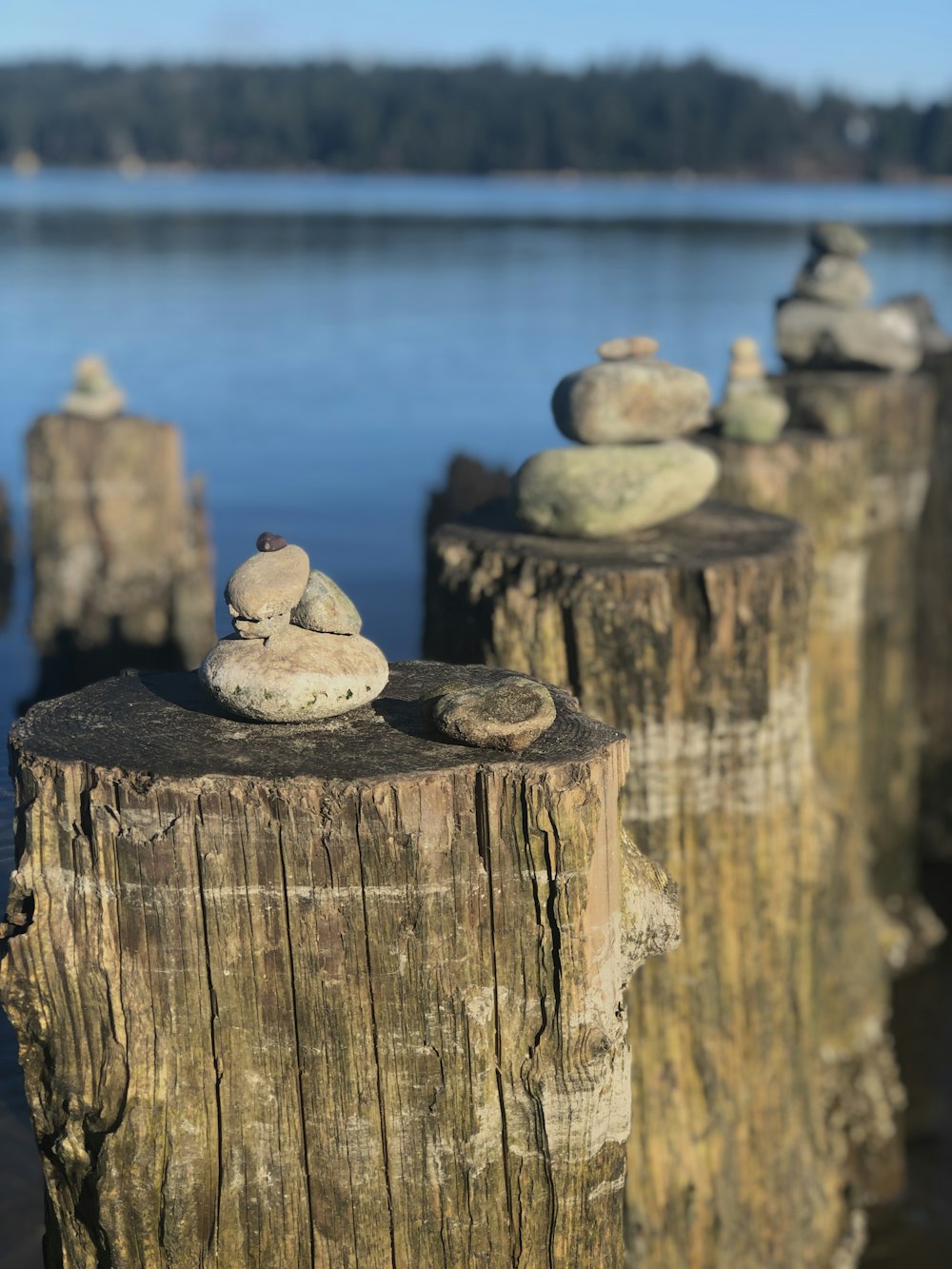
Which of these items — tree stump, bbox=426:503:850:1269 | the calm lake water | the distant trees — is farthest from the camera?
the distant trees

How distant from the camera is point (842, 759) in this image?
7.02 m

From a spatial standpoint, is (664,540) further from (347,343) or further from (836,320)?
(347,343)

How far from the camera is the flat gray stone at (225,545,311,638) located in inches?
130

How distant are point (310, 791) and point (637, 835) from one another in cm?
194

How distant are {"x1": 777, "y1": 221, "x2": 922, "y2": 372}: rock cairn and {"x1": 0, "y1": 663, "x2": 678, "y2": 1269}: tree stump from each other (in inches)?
217

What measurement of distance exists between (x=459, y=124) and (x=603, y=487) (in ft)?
382

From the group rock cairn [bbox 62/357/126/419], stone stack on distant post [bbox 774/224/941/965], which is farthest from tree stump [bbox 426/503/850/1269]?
rock cairn [bbox 62/357/126/419]

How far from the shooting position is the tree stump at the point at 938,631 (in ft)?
29.1

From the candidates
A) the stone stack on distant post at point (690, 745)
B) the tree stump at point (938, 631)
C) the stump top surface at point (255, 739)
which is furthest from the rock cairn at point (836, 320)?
the stump top surface at point (255, 739)

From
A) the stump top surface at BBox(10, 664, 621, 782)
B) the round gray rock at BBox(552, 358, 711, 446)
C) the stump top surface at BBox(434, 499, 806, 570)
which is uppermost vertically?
the round gray rock at BBox(552, 358, 711, 446)

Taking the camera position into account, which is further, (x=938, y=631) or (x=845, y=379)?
(x=938, y=631)

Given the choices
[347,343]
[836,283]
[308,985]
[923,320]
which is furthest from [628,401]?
[347,343]

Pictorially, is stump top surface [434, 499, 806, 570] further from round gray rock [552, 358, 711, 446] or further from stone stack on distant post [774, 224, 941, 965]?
stone stack on distant post [774, 224, 941, 965]

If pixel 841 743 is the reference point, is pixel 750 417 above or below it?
above
